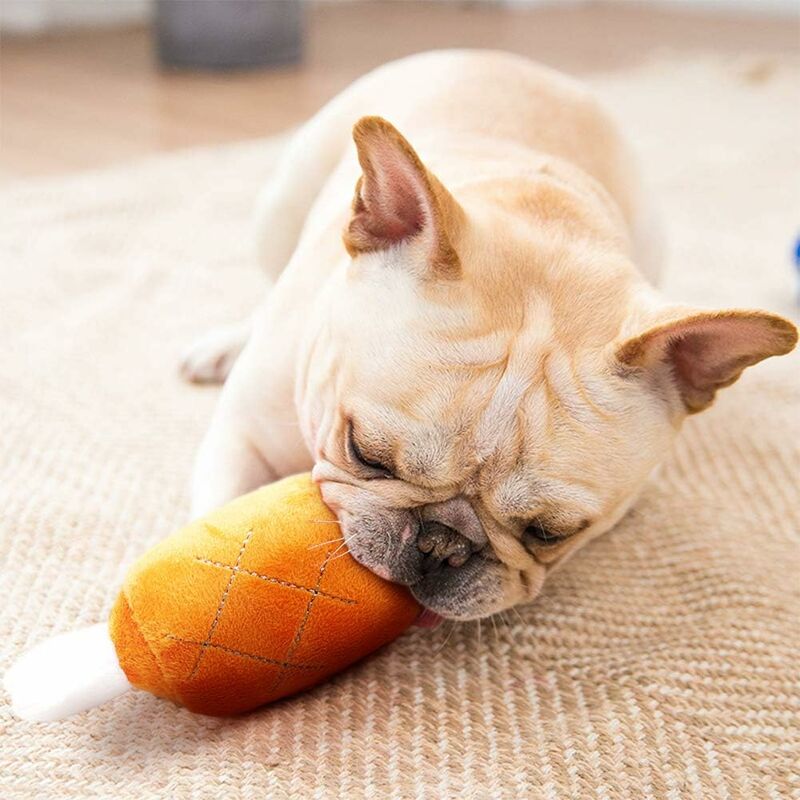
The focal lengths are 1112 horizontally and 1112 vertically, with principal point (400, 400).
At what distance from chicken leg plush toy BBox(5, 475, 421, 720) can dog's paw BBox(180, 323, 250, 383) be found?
985mm

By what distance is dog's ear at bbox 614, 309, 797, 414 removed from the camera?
1391mm

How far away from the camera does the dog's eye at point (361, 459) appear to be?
1.51 m

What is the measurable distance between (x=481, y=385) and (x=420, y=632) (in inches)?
16.8

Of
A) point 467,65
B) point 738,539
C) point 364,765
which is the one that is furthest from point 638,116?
point 364,765

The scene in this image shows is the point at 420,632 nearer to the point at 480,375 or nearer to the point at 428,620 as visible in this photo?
the point at 428,620

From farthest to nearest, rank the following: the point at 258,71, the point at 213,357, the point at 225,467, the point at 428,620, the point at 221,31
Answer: the point at 258,71
the point at 221,31
the point at 213,357
the point at 225,467
the point at 428,620

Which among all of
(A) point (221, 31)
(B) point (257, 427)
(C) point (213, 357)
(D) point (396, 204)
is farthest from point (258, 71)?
(D) point (396, 204)

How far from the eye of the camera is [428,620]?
1626 millimetres

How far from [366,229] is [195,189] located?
2.13m

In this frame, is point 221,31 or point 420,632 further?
point 221,31

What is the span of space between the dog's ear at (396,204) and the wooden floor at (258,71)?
240 centimetres

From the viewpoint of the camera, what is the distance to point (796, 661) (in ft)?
5.22

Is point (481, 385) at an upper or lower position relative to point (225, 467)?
upper

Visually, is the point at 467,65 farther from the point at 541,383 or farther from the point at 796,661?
the point at 796,661
